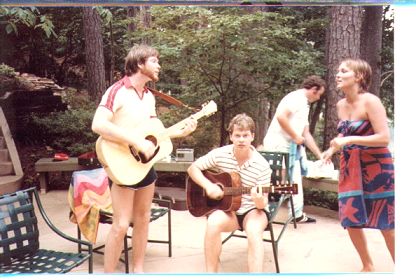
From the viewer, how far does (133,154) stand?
13.1 ft

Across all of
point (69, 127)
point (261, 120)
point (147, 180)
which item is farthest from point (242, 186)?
point (69, 127)

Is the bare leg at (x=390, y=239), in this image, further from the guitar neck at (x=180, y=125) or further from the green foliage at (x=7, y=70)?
the green foliage at (x=7, y=70)

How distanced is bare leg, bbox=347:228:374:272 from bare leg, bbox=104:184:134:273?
138 centimetres

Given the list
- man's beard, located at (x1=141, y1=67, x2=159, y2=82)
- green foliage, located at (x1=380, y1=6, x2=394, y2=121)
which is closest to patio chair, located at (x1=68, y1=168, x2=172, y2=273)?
man's beard, located at (x1=141, y1=67, x2=159, y2=82)

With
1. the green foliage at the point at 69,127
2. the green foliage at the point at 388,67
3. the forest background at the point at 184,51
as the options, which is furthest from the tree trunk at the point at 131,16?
the green foliage at the point at 388,67

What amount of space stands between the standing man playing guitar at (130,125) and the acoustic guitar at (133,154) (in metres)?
0.02

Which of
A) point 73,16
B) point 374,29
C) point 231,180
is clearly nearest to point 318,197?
point 231,180

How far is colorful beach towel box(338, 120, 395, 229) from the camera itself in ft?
13.7

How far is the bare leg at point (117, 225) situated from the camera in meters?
4.11

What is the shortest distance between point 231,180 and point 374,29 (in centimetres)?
126

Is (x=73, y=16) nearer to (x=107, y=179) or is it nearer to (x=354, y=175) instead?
(x=107, y=179)

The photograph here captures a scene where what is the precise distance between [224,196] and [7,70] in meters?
1.50

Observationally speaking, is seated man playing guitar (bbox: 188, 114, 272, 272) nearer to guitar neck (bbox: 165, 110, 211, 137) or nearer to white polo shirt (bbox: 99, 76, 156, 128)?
guitar neck (bbox: 165, 110, 211, 137)

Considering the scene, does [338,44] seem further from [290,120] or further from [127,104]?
[127,104]
